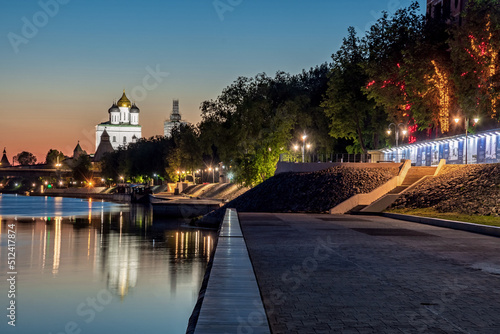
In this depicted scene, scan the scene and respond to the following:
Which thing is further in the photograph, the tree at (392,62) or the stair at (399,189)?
the tree at (392,62)

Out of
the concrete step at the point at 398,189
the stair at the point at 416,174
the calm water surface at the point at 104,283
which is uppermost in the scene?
the stair at the point at 416,174

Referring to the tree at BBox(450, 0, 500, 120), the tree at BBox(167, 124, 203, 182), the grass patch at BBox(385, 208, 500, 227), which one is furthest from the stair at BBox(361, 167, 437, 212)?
the tree at BBox(167, 124, 203, 182)

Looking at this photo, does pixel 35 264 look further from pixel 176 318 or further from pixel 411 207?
pixel 411 207

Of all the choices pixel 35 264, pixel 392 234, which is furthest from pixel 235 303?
pixel 35 264

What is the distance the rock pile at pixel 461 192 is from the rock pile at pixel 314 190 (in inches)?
183

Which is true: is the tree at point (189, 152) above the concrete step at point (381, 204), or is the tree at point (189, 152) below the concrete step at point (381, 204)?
above

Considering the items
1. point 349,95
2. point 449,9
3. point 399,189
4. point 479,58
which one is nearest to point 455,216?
point 399,189

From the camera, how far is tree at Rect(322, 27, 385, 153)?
2544 inches

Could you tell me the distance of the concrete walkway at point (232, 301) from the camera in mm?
8078

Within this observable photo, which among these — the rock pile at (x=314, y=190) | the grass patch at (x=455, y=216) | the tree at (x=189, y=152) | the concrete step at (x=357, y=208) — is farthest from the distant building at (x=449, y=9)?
the tree at (x=189, y=152)

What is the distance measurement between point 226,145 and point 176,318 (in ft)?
199

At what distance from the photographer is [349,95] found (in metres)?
64.2

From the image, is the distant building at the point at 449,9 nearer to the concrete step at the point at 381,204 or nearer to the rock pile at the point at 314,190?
the rock pile at the point at 314,190

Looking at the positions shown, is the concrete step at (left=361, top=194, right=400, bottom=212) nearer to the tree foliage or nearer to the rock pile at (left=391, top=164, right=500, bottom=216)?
the rock pile at (left=391, top=164, right=500, bottom=216)
